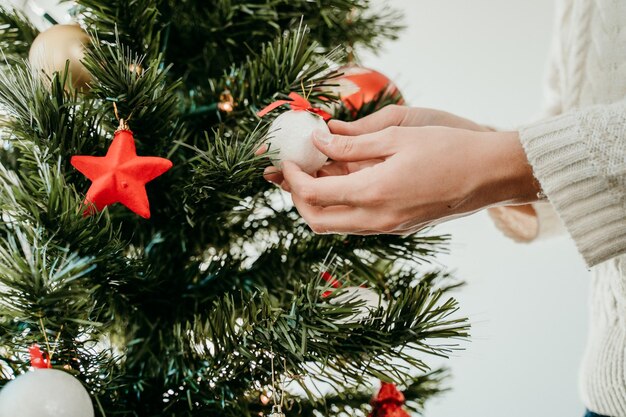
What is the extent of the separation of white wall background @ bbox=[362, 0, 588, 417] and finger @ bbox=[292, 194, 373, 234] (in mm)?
792

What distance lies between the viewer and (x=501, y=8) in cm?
138

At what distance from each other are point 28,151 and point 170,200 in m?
0.13

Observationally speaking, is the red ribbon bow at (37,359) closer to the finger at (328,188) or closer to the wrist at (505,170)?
the finger at (328,188)

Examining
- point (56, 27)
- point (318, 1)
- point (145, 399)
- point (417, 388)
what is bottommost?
point (145, 399)

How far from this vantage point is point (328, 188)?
463 mm

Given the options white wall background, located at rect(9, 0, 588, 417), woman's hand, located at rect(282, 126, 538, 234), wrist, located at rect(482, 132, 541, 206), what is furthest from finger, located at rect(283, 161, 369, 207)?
white wall background, located at rect(9, 0, 588, 417)

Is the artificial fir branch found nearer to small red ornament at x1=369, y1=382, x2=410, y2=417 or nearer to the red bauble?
the red bauble

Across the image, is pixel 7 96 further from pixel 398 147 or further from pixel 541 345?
pixel 541 345

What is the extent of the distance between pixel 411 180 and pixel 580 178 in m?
0.15

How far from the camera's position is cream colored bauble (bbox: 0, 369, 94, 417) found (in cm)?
37

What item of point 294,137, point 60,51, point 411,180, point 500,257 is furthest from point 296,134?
point 500,257

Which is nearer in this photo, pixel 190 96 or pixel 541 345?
pixel 190 96

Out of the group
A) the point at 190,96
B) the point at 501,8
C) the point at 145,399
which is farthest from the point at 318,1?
the point at 501,8

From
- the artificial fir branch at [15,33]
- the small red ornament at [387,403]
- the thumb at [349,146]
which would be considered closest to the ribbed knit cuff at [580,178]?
the thumb at [349,146]
